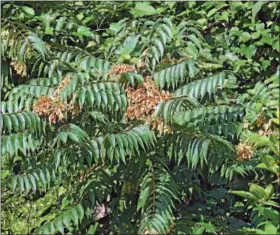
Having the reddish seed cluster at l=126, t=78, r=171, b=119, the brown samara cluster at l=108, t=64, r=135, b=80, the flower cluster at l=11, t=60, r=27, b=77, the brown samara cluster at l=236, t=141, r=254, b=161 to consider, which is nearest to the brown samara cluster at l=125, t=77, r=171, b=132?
the reddish seed cluster at l=126, t=78, r=171, b=119

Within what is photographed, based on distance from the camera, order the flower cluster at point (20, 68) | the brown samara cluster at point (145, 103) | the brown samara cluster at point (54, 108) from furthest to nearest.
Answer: the flower cluster at point (20, 68) < the brown samara cluster at point (54, 108) < the brown samara cluster at point (145, 103)

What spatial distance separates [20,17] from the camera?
4289mm

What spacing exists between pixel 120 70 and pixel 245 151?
80 cm

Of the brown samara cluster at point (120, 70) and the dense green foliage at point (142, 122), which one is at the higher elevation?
the brown samara cluster at point (120, 70)

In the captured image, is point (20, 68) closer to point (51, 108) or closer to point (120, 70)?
point (51, 108)

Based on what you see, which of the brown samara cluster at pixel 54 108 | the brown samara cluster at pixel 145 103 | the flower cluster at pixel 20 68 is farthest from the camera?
the flower cluster at pixel 20 68

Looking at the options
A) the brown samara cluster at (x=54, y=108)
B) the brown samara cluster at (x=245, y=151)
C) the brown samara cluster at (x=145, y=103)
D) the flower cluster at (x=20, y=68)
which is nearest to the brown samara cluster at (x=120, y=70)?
the brown samara cluster at (x=145, y=103)

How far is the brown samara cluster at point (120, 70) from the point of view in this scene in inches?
131

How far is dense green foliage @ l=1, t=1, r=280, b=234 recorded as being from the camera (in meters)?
3.13

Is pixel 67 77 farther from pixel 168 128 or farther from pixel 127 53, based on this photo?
pixel 168 128

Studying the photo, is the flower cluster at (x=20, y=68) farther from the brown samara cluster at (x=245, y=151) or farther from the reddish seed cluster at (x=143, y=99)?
the brown samara cluster at (x=245, y=151)

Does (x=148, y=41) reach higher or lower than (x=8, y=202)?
higher

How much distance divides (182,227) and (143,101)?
2.23 ft

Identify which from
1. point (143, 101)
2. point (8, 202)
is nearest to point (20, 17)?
point (8, 202)
